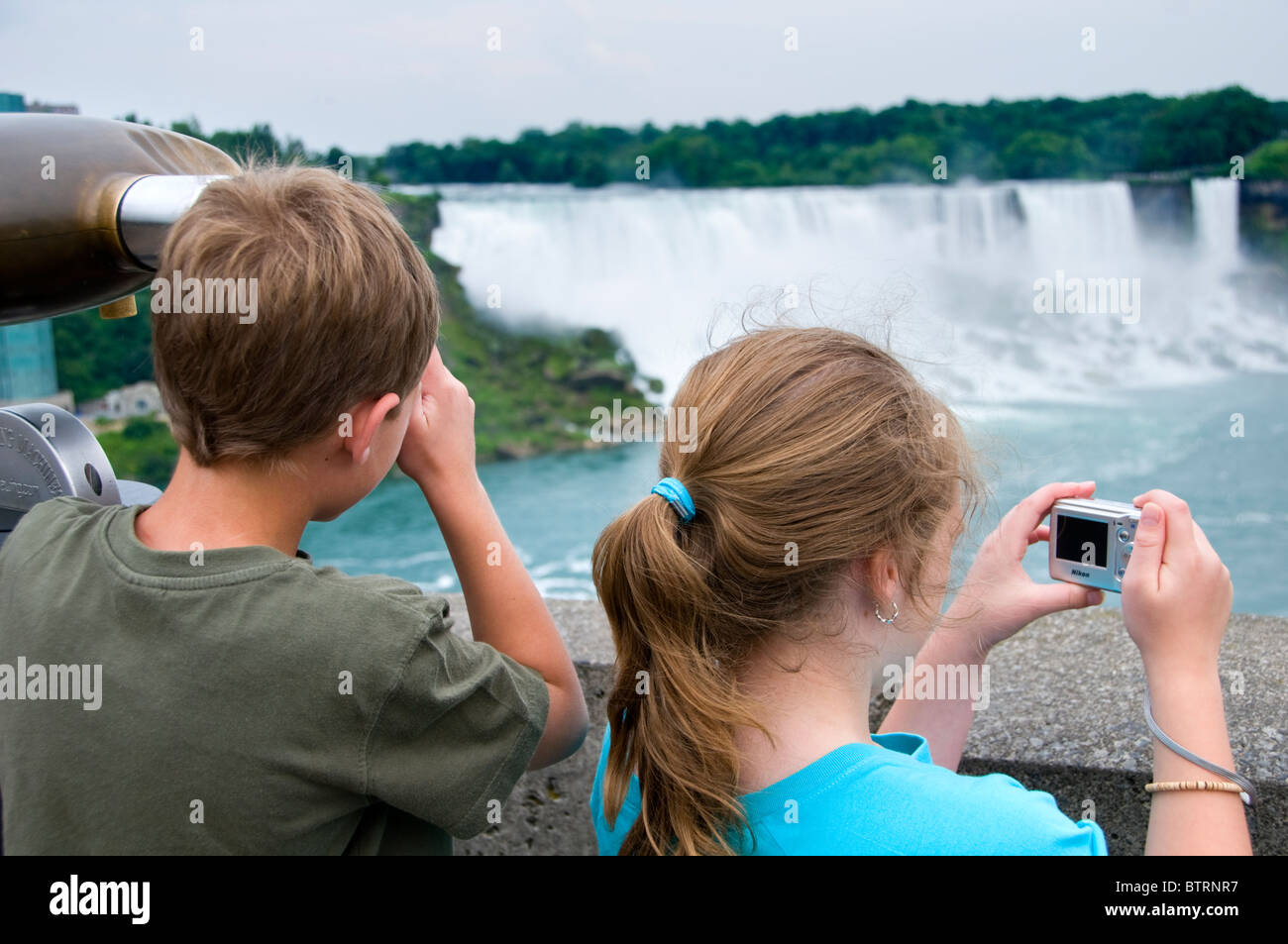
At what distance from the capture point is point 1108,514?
1146 millimetres

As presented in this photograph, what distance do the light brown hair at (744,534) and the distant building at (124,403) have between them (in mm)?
15955

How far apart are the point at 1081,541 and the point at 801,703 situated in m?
0.41

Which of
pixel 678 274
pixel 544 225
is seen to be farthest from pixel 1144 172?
pixel 544 225

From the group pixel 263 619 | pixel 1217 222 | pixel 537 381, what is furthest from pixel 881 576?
pixel 1217 222

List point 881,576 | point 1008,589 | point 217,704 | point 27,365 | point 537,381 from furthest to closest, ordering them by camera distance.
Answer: point 537,381
point 27,365
point 1008,589
point 881,576
point 217,704

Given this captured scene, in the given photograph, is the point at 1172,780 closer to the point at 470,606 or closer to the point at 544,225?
the point at 470,606

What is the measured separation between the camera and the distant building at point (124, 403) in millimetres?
15555

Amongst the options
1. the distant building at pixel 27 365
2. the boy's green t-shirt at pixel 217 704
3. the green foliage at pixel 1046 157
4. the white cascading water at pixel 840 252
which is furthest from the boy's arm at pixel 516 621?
the green foliage at pixel 1046 157

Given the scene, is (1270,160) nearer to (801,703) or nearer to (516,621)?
(801,703)

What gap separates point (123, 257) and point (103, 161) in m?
0.11

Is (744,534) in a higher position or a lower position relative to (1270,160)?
lower

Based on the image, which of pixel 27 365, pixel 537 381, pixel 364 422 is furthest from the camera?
pixel 537 381

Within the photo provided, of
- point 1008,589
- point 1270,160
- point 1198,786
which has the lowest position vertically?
point 1198,786

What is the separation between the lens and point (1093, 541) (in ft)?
3.88
